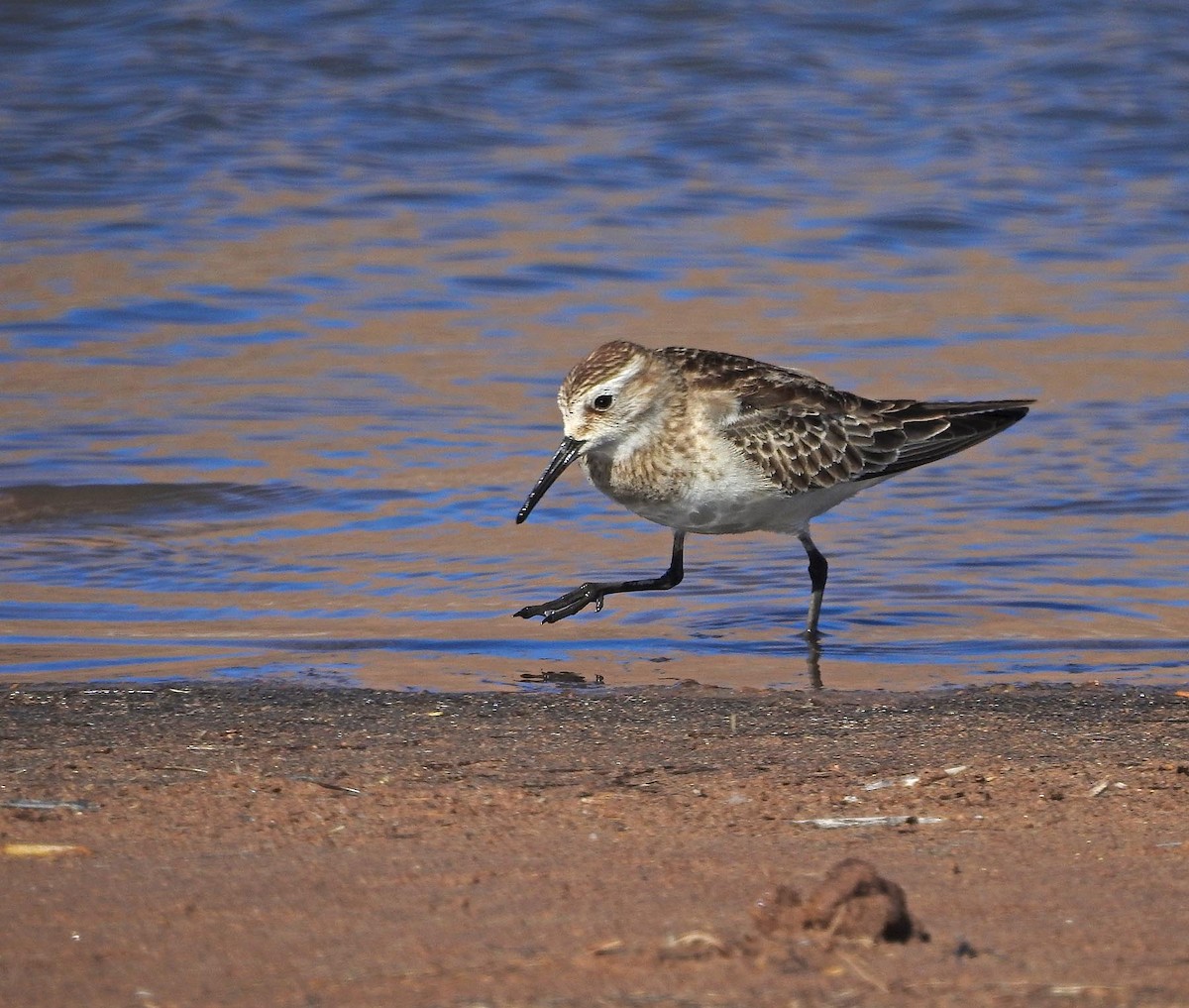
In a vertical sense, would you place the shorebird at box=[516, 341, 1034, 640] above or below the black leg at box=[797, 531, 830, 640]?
above

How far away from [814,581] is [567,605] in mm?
1099

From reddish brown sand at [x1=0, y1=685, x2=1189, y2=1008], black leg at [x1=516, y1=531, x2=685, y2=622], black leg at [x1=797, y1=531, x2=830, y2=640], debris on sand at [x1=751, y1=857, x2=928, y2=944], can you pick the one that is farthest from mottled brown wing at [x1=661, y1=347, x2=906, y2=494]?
debris on sand at [x1=751, y1=857, x2=928, y2=944]

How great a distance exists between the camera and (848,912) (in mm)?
3516

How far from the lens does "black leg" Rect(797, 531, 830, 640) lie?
24.5ft

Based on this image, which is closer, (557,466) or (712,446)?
(557,466)

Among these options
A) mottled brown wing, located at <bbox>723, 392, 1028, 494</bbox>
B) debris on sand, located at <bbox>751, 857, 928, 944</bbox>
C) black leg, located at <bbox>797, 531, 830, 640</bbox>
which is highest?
debris on sand, located at <bbox>751, 857, 928, 944</bbox>

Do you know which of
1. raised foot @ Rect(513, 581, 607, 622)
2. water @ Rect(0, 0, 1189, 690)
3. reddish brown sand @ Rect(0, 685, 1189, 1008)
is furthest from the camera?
water @ Rect(0, 0, 1189, 690)

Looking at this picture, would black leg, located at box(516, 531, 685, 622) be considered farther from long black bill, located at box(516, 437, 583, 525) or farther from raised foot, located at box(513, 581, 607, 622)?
long black bill, located at box(516, 437, 583, 525)

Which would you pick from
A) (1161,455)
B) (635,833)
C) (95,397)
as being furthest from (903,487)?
(635,833)

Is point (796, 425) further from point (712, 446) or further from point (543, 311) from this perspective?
point (543, 311)

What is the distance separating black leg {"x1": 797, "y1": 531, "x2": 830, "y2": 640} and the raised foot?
0.83m

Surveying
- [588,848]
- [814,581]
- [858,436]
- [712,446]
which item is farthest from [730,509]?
[588,848]

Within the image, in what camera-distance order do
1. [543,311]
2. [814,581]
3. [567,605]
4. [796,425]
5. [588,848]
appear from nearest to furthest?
[588,848], [567,605], [814,581], [796,425], [543,311]

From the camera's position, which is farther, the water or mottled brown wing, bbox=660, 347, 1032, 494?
mottled brown wing, bbox=660, 347, 1032, 494
